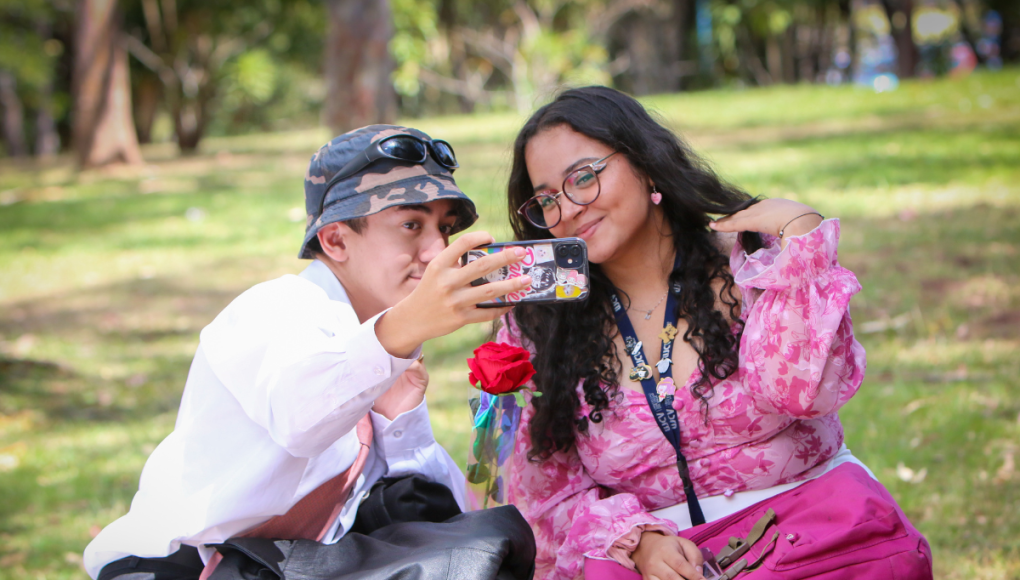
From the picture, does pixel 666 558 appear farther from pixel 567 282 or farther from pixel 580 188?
pixel 580 188

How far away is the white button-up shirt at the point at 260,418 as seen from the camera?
6.13 ft

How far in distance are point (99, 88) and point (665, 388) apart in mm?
14220

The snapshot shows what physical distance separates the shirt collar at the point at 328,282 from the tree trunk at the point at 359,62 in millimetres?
7396

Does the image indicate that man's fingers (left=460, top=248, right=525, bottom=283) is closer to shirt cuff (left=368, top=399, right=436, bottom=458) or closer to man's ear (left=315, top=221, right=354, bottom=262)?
man's ear (left=315, top=221, right=354, bottom=262)

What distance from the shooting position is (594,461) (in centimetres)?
253

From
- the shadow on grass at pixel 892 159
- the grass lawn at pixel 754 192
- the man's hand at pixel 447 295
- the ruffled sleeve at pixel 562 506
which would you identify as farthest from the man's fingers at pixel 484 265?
the shadow on grass at pixel 892 159

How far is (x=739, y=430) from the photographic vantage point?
7.81ft

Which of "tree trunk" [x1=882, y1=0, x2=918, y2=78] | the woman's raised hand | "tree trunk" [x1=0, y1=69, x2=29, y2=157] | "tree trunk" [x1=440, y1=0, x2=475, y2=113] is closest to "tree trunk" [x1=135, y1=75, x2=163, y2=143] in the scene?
"tree trunk" [x1=0, y1=69, x2=29, y2=157]

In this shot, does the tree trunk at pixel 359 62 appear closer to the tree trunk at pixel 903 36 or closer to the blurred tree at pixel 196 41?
the blurred tree at pixel 196 41

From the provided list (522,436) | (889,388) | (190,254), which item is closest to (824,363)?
(522,436)

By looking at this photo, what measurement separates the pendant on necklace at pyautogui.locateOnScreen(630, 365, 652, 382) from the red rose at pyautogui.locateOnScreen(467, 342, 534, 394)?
335 mm

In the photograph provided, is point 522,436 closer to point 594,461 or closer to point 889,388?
point 594,461

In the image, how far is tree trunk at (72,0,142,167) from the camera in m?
13.9

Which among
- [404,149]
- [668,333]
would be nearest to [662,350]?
[668,333]
